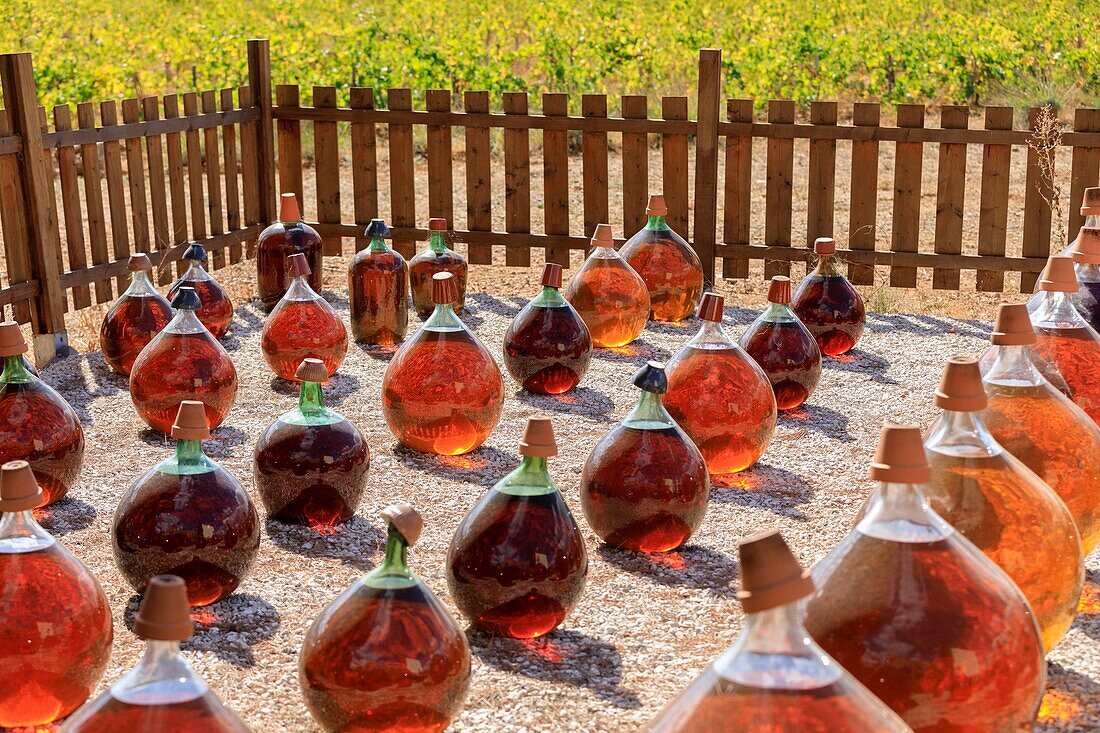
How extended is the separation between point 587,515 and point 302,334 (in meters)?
2.41

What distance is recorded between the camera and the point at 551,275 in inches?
234

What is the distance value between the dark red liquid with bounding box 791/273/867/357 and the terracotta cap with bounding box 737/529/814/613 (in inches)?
203

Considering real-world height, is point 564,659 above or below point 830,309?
below

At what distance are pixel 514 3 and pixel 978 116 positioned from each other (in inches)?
491

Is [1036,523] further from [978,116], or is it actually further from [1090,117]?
[978,116]

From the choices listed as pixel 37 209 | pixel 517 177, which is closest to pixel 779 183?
pixel 517 177

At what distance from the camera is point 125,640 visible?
393cm

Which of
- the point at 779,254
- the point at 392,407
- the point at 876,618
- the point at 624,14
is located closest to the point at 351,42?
the point at 624,14

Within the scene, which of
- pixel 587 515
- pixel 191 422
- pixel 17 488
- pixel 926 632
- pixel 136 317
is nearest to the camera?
pixel 926 632

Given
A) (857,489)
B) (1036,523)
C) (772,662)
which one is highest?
(772,662)

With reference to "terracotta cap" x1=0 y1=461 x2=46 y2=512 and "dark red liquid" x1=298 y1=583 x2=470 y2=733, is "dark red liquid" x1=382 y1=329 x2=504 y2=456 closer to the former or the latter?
"dark red liquid" x1=298 y1=583 x2=470 y2=733

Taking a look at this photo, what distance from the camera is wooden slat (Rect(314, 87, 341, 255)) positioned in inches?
375

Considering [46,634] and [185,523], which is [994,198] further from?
[46,634]

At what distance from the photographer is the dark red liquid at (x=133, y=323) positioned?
21.4ft
